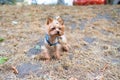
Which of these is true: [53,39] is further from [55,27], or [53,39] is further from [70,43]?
[70,43]

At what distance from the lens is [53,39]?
3941 mm

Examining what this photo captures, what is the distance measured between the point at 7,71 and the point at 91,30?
2.41 metres

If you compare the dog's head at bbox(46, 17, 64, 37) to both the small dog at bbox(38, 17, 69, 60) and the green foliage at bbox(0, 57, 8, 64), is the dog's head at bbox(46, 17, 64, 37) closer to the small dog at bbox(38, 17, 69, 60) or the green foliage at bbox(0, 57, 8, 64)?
the small dog at bbox(38, 17, 69, 60)

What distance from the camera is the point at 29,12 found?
23.9 ft

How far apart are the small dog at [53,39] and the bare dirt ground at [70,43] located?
4.4 inches

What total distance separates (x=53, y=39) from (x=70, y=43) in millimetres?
899

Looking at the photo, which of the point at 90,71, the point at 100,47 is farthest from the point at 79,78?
the point at 100,47

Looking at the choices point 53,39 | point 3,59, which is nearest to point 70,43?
point 53,39

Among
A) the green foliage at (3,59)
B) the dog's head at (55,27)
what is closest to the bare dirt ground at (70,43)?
the green foliage at (3,59)

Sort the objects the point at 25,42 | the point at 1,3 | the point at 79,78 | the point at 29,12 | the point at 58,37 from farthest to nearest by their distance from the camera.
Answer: the point at 1,3 → the point at 29,12 → the point at 25,42 → the point at 58,37 → the point at 79,78

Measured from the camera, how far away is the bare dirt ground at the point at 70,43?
374cm

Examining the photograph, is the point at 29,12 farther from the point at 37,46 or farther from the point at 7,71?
the point at 7,71

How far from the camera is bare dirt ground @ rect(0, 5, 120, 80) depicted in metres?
3.74

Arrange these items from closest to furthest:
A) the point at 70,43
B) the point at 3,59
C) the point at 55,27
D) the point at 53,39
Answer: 1. the point at 55,27
2. the point at 53,39
3. the point at 3,59
4. the point at 70,43
